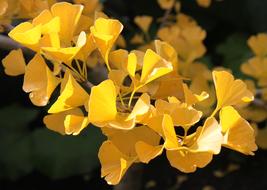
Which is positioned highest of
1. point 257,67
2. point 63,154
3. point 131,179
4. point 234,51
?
point 257,67

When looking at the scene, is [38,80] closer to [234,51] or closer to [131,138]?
[131,138]

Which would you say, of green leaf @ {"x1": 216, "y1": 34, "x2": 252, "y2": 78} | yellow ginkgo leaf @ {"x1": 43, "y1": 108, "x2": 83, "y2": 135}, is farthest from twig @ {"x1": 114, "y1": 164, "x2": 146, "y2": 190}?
green leaf @ {"x1": 216, "y1": 34, "x2": 252, "y2": 78}

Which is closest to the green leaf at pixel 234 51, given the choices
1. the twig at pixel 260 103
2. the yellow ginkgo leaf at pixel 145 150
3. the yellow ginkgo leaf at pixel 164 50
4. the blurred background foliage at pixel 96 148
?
the blurred background foliage at pixel 96 148

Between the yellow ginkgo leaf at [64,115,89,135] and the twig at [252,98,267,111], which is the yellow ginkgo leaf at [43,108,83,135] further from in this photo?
the twig at [252,98,267,111]

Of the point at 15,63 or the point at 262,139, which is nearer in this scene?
the point at 15,63

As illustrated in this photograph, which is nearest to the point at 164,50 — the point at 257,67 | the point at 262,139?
the point at 257,67

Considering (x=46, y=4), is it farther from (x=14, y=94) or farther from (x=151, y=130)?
(x=14, y=94)
